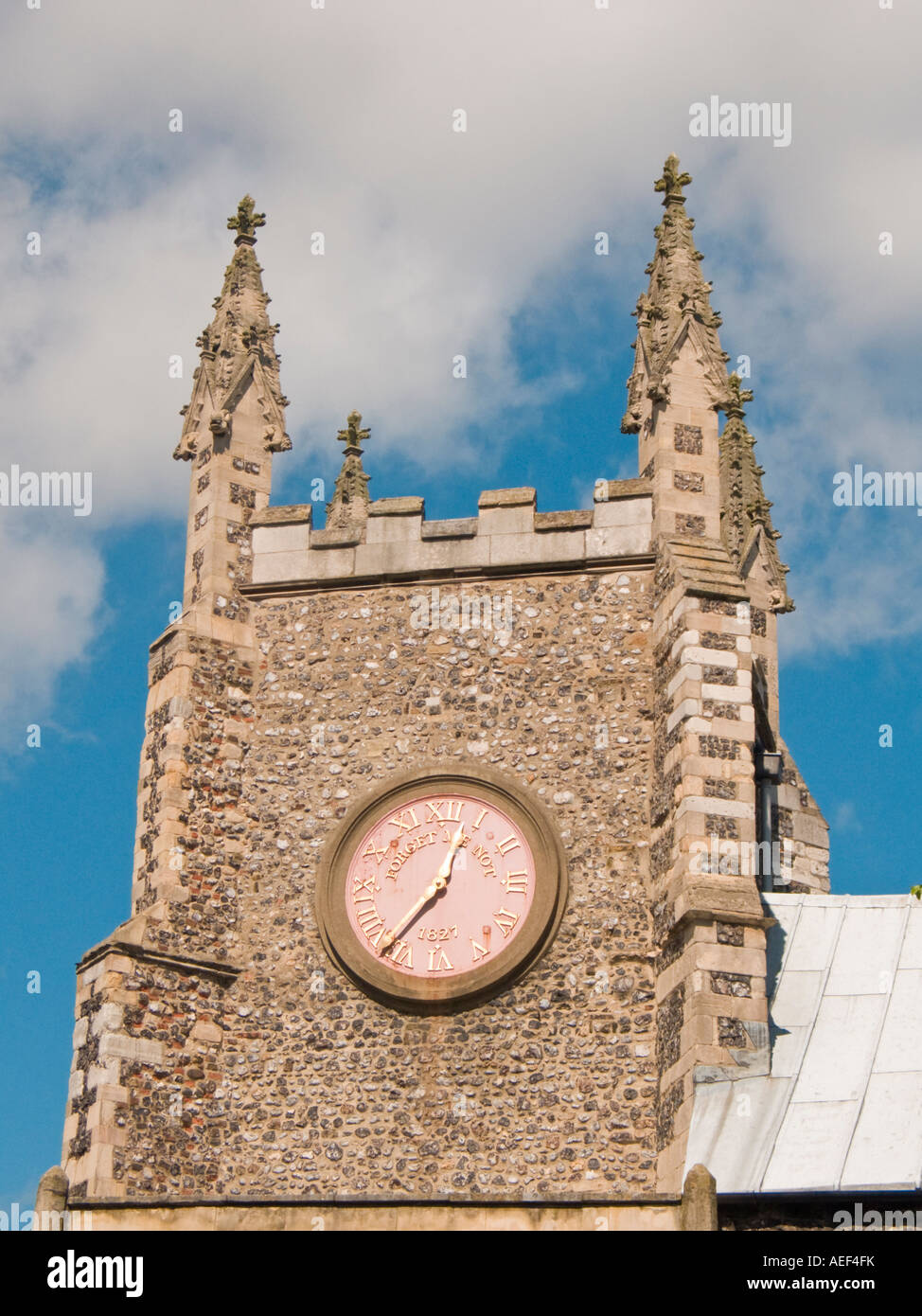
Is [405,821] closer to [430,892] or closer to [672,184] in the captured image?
[430,892]

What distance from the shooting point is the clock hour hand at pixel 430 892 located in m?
24.6

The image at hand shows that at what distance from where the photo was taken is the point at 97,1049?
24.0m

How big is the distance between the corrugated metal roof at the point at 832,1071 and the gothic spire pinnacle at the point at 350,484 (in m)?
11.1

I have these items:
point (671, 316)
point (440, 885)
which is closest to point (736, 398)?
point (671, 316)

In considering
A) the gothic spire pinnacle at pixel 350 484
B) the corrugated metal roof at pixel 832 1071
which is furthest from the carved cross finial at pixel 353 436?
the corrugated metal roof at pixel 832 1071

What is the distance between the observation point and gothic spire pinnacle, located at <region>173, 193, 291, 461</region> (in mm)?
27656

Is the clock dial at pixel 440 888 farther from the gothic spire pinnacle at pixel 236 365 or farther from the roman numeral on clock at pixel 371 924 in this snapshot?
the gothic spire pinnacle at pixel 236 365

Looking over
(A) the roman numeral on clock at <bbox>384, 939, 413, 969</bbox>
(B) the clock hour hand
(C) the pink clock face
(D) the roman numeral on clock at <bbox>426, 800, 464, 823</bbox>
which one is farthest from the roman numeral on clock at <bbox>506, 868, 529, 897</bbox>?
(A) the roman numeral on clock at <bbox>384, 939, 413, 969</bbox>

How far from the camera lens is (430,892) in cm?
2478

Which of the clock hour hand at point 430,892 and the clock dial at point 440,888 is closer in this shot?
the clock dial at point 440,888

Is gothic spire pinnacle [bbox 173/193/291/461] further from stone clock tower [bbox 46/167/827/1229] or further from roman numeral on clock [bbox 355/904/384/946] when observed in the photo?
roman numeral on clock [bbox 355/904/384/946]

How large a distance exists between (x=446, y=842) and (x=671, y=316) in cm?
631
